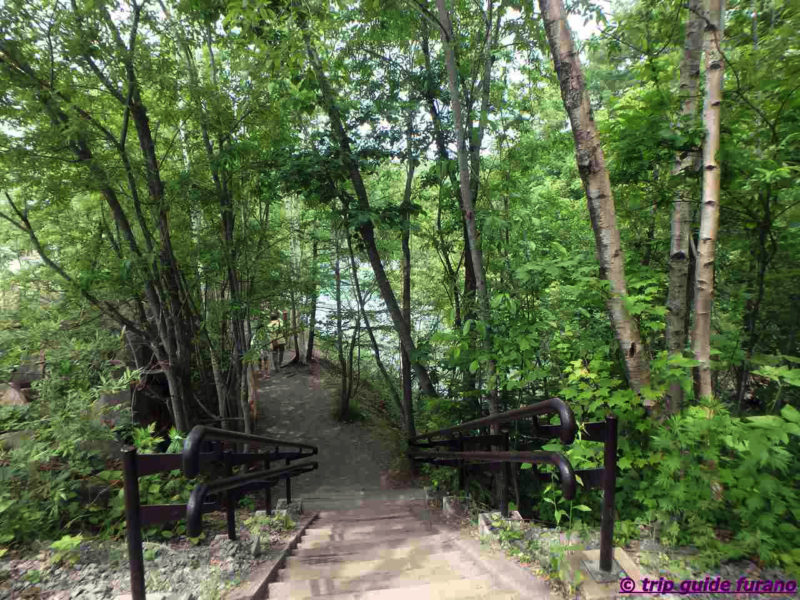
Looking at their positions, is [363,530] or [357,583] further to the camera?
[363,530]

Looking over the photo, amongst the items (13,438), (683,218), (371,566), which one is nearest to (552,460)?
(371,566)

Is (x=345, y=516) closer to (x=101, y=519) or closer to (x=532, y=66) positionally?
(x=101, y=519)

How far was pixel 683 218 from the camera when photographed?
265 centimetres

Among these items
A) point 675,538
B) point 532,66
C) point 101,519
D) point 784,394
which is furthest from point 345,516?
point 532,66

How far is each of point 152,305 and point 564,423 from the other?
417cm

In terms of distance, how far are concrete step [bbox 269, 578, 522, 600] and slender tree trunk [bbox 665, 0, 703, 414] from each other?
1.60 meters

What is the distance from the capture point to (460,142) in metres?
3.76

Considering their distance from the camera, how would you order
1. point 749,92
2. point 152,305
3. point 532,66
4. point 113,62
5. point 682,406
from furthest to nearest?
point 532,66
point 152,305
point 113,62
point 749,92
point 682,406

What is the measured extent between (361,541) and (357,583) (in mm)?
1112

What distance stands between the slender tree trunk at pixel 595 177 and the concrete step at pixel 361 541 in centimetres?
206

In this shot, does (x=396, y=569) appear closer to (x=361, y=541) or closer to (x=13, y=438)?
(x=361, y=541)

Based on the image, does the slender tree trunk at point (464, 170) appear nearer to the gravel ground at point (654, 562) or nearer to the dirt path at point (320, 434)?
the gravel ground at point (654, 562)

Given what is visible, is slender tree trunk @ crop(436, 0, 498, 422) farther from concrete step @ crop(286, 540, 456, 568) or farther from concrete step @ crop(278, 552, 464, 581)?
concrete step @ crop(278, 552, 464, 581)

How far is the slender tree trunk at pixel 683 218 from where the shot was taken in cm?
256
